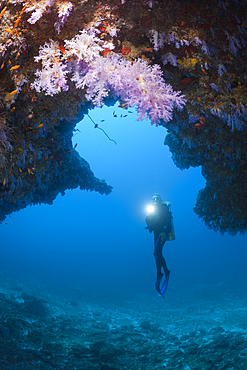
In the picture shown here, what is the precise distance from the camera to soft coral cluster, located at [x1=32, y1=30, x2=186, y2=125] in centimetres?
261

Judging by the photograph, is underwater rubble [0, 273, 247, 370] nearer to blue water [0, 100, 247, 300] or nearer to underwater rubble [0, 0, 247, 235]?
underwater rubble [0, 0, 247, 235]

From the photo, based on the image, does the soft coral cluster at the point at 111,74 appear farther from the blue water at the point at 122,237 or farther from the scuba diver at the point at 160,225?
the blue water at the point at 122,237

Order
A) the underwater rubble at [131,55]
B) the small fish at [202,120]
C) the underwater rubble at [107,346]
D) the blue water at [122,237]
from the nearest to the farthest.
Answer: the underwater rubble at [131,55] → the small fish at [202,120] → the underwater rubble at [107,346] → the blue water at [122,237]

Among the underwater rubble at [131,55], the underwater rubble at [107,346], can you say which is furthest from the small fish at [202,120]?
the underwater rubble at [107,346]

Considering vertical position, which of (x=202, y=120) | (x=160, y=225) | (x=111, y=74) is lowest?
(x=160, y=225)

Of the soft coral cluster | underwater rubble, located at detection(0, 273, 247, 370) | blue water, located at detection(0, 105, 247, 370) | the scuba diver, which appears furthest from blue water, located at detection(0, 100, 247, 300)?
the soft coral cluster

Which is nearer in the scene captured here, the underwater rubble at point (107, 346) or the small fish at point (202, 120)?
the small fish at point (202, 120)

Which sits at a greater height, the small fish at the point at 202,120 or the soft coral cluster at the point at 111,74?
the small fish at the point at 202,120

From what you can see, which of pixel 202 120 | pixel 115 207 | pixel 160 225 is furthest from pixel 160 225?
pixel 115 207

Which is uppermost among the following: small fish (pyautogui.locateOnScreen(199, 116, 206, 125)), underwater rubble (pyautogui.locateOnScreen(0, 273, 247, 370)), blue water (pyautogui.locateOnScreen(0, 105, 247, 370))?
→ blue water (pyautogui.locateOnScreen(0, 105, 247, 370))

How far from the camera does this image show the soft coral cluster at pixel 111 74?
8.57ft

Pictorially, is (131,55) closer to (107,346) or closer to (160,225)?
(160,225)

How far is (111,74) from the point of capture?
2.65 meters

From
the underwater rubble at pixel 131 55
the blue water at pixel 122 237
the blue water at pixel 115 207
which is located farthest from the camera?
the blue water at pixel 115 207
